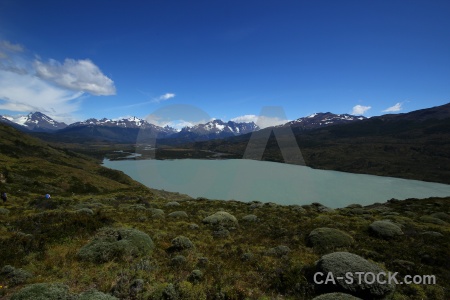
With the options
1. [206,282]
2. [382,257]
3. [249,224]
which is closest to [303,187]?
[249,224]

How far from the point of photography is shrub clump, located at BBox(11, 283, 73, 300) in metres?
9.23

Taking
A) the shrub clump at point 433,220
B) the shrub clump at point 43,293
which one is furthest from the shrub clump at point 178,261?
the shrub clump at point 433,220

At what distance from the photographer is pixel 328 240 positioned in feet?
61.9

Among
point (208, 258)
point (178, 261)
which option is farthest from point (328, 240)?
point (178, 261)

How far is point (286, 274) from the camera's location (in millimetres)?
13500

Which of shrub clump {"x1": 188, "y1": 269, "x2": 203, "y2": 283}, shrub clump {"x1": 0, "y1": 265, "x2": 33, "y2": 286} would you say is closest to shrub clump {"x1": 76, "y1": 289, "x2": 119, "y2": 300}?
shrub clump {"x1": 188, "y1": 269, "x2": 203, "y2": 283}

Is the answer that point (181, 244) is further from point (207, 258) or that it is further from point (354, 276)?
point (354, 276)

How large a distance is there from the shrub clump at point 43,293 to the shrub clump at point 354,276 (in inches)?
463

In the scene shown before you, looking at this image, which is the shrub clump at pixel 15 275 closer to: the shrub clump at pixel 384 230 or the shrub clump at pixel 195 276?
the shrub clump at pixel 195 276

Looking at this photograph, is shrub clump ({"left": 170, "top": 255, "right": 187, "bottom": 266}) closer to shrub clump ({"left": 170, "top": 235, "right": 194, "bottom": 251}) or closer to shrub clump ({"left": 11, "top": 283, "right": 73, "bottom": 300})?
shrub clump ({"left": 170, "top": 235, "right": 194, "bottom": 251})

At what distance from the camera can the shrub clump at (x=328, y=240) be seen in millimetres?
18420

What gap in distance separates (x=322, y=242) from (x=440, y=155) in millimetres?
247369

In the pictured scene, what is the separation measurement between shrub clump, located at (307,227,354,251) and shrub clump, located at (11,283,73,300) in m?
16.0

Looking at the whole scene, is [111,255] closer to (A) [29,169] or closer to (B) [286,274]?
(B) [286,274]
